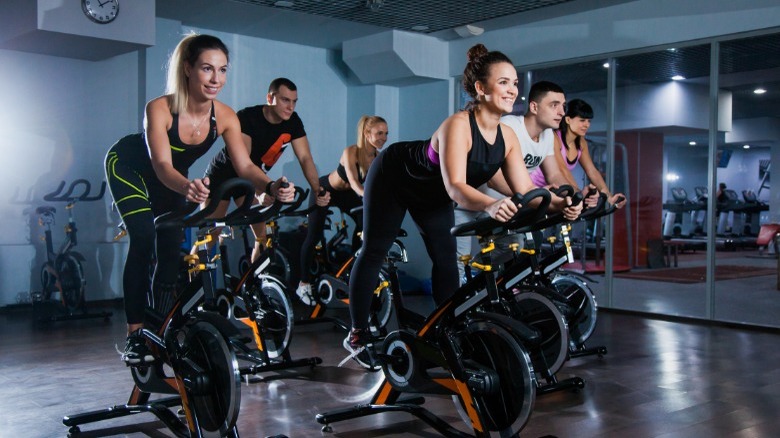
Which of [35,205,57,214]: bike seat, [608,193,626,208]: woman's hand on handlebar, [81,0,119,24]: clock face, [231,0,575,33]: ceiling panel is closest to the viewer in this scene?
[608,193,626,208]: woman's hand on handlebar

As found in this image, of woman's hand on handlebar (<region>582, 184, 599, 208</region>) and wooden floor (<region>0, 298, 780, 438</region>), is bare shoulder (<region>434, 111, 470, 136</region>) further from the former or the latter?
wooden floor (<region>0, 298, 780, 438</region>)

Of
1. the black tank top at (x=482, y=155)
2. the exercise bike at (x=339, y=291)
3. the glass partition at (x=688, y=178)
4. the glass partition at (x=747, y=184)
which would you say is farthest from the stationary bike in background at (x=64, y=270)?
the glass partition at (x=747, y=184)

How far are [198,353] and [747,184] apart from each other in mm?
4919

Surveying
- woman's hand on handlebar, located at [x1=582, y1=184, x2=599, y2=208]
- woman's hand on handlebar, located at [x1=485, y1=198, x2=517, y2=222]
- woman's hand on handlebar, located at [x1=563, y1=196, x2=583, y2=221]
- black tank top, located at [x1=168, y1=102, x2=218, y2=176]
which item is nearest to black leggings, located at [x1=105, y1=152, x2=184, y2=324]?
black tank top, located at [x1=168, y1=102, x2=218, y2=176]

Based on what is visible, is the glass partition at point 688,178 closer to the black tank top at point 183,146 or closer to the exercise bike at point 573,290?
the exercise bike at point 573,290

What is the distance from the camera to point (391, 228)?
3025 mm

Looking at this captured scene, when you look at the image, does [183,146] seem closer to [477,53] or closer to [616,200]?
[477,53]

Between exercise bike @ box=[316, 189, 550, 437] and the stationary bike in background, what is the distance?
151 inches

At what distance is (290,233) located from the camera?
7.33m

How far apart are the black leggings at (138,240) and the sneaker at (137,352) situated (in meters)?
0.09

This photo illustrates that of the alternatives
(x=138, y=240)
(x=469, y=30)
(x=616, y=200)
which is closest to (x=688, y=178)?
(x=469, y=30)

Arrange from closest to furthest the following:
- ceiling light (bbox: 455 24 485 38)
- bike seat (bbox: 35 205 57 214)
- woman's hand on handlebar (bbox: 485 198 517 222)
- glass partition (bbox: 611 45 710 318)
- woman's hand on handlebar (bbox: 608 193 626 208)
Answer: woman's hand on handlebar (bbox: 485 198 517 222) < woman's hand on handlebar (bbox: 608 193 626 208) < bike seat (bbox: 35 205 57 214) < glass partition (bbox: 611 45 710 318) < ceiling light (bbox: 455 24 485 38)

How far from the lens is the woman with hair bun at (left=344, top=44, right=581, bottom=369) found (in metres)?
2.71

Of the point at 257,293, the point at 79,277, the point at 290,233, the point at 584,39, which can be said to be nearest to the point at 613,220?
the point at 584,39
